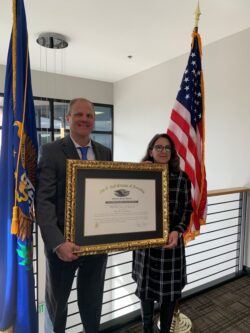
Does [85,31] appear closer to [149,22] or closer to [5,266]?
[149,22]

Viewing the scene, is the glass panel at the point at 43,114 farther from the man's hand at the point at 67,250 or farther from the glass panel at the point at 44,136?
the man's hand at the point at 67,250

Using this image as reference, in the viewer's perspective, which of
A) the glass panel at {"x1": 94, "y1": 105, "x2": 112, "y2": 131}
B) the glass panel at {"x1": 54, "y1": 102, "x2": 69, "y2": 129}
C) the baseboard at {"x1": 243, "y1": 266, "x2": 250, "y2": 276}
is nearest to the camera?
the baseboard at {"x1": 243, "y1": 266, "x2": 250, "y2": 276}

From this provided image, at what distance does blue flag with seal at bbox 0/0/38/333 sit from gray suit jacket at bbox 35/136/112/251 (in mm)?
79

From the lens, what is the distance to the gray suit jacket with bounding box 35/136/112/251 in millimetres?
1246

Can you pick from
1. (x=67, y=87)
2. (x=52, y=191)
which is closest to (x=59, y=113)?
(x=67, y=87)

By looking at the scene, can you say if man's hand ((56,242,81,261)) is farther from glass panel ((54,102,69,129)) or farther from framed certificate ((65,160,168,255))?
Answer: glass panel ((54,102,69,129))

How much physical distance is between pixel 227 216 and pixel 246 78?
1.79 metres

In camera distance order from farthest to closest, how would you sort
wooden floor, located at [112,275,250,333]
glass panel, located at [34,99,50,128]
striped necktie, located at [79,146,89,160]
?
glass panel, located at [34,99,50,128], wooden floor, located at [112,275,250,333], striped necktie, located at [79,146,89,160]

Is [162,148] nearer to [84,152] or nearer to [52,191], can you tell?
[84,152]

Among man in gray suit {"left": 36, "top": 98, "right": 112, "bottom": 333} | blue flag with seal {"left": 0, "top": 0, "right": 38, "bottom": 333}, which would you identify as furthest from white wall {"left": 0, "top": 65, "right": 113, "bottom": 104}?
man in gray suit {"left": 36, "top": 98, "right": 112, "bottom": 333}

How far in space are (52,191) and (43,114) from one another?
4.65m

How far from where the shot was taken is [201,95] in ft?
7.60

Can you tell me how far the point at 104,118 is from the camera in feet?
20.8

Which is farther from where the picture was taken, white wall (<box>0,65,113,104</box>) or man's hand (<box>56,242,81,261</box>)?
white wall (<box>0,65,113,104</box>)
